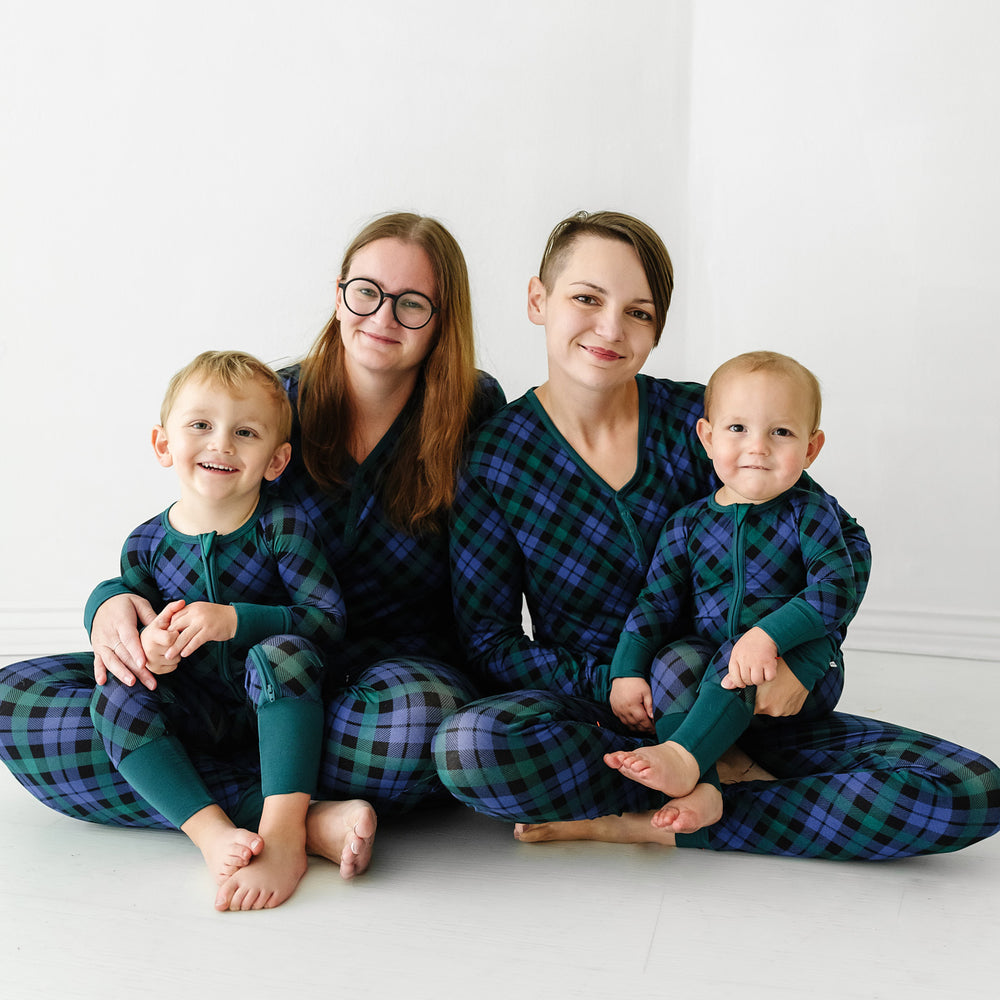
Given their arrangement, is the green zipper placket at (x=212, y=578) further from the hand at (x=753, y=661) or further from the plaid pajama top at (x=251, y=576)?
the hand at (x=753, y=661)

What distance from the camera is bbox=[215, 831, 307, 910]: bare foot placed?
1428 mm

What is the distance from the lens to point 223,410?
5.30 ft

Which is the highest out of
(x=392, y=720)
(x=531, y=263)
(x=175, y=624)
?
(x=531, y=263)

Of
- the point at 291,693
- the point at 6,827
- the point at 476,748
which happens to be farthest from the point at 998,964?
the point at 6,827

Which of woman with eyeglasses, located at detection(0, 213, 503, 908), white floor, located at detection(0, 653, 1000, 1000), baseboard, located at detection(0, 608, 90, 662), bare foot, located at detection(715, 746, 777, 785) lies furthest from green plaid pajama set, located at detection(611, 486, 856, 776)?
baseboard, located at detection(0, 608, 90, 662)

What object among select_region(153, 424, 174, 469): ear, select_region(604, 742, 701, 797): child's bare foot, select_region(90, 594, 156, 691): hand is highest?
select_region(153, 424, 174, 469): ear

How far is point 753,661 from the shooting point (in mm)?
1539

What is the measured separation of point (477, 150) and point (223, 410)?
1321 mm

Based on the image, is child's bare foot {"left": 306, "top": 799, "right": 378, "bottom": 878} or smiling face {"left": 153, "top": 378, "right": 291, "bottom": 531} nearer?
child's bare foot {"left": 306, "top": 799, "right": 378, "bottom": 878}

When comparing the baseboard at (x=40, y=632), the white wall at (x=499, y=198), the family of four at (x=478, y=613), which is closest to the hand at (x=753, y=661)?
the family of four at (x=478, y=613)

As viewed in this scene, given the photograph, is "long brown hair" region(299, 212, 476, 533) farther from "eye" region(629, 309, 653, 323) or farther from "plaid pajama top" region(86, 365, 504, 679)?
"eye" region(629, 309, 653, 323)

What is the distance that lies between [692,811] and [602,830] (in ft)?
0.59

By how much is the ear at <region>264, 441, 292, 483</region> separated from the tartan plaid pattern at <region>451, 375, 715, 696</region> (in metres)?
0.29

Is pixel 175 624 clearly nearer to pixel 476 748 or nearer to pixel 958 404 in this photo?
pixel 476 748
